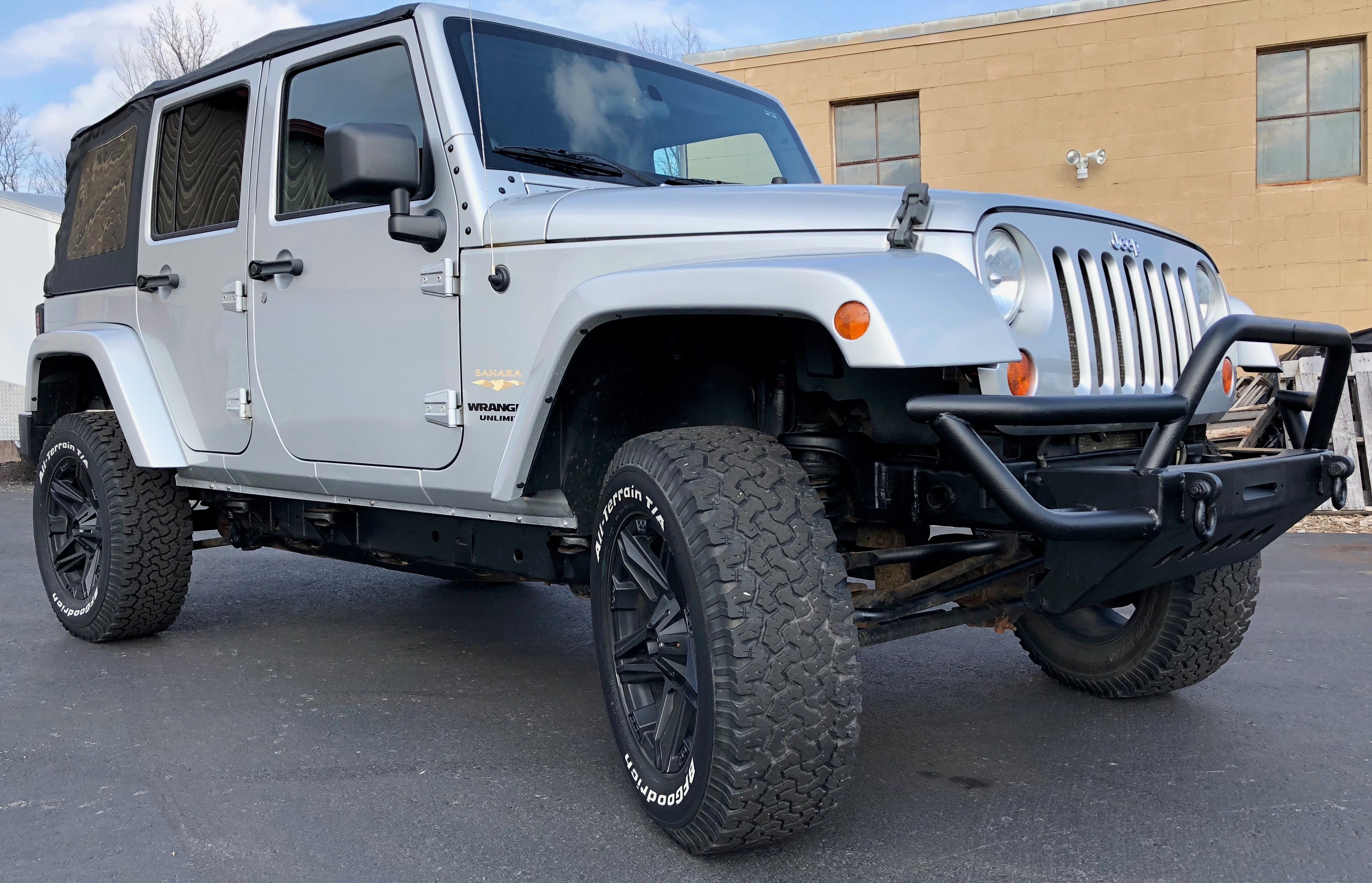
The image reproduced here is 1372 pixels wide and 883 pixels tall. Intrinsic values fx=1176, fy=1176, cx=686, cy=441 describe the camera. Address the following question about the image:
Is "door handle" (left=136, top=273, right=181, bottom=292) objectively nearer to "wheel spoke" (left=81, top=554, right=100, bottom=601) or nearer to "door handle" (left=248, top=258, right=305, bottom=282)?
"door handle" (left=248, top=258, right=305, bottom=282)

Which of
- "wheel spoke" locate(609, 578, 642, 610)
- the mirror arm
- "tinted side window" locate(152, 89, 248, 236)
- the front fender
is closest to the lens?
the front fender

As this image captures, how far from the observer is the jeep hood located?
2578mm

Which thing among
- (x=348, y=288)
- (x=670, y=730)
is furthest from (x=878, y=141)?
(x=670, y=730)

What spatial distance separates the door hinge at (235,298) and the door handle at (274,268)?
0.07m

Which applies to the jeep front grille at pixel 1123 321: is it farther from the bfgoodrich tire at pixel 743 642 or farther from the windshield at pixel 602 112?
the windshield at pixel 602 112

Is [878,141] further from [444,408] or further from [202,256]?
[444,408]

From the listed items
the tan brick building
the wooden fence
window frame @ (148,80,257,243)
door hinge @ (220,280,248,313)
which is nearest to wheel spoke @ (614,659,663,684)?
door hinge @ (220,280,248,313)

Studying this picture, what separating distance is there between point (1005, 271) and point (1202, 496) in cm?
65

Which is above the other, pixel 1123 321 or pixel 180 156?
pixel 180 156

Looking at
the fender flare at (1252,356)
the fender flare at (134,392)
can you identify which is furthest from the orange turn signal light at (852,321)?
the fender flare at (134,392)

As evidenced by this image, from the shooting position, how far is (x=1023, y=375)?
2.51 m

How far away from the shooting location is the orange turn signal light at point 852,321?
229 cm

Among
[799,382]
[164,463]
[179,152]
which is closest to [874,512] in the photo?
[799,382]

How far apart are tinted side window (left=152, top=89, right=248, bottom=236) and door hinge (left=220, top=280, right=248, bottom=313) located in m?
0.26
